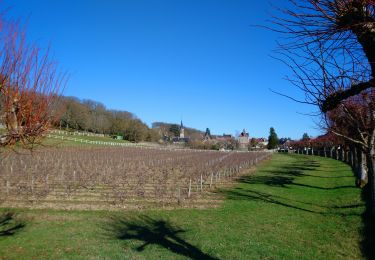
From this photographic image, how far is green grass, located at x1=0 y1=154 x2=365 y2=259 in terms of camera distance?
31.0 ft

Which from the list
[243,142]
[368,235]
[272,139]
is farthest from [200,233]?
[243,142]

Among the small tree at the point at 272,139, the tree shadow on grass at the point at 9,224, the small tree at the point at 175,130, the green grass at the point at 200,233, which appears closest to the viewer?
the green grass at the point at 200,233

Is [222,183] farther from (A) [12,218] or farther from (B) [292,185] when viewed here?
(A) [12,218]

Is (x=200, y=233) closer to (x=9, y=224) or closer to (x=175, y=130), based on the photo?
(x=9, y=224)

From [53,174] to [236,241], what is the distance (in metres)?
18.1

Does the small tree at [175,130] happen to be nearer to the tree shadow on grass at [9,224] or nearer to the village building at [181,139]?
the village building at [181,139]

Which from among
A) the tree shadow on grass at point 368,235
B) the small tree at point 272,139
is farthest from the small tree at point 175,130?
the tree shadow on grass at point 368,235

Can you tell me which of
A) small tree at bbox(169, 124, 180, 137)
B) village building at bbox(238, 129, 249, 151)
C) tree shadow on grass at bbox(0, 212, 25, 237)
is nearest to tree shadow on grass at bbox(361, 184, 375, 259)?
tree shadow on grass at bbox(0, 212, 25, 237)

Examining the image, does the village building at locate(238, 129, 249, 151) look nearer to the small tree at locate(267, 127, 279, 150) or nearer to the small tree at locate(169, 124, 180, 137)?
the small tree at locate(267, 127, 279, 150)

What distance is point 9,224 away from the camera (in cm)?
1210

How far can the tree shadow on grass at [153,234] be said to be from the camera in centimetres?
967

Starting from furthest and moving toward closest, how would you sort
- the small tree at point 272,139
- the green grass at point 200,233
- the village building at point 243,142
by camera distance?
the village building at point 243,142, the small tree at point 272,139, the green grass at point 200,233

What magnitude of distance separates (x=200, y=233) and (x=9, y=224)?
6984 mm

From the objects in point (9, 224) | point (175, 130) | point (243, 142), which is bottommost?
point (9, 224)
